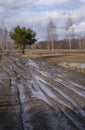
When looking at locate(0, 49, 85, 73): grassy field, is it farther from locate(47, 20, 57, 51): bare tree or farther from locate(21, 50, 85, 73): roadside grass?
locate(47, 20, 57, 51): bare tree

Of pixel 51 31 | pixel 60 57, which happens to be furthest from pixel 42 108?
pixel 51 31

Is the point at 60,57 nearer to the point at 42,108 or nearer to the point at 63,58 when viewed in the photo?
the point at 63,58

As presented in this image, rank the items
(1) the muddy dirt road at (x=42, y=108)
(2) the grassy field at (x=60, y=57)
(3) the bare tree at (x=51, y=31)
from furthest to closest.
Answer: (3) the bare tree at (x=51, y=31), (2) the grassy field at (x=60, y=57), (1) the muddy dirt road at (x=42, y=108)

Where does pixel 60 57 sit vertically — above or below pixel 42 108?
below

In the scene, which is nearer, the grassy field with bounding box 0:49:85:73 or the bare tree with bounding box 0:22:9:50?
the grassy field with bounding box 0:49:85:73

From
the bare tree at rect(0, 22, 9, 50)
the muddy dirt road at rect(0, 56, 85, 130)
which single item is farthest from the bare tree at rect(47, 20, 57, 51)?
the muddy dirt road at rect(0, 56, 85, 130)

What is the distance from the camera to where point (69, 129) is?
31.2 ft

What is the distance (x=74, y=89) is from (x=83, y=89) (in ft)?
1.53

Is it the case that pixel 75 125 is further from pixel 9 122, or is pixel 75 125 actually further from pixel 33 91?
pixel 33 91

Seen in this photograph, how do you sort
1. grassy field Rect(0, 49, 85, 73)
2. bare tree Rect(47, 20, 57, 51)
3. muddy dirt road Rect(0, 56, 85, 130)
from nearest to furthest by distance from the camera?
muddy dirt road Rect(0, 56, 85, 130) → grassy field Rect(0, 49, 85, 73) → bare tree Rect(47, 20, 57, 51)

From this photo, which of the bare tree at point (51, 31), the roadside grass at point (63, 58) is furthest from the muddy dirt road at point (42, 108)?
the bare tree at point (51, 31)

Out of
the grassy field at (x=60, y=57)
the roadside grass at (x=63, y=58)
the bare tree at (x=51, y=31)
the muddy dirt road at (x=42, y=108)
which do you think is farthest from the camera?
the bare tree at (x=51, y=31)

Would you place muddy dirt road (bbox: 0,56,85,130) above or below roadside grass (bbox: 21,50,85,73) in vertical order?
above

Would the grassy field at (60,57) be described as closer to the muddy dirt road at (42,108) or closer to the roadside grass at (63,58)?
the roadside grass at (63,58)
